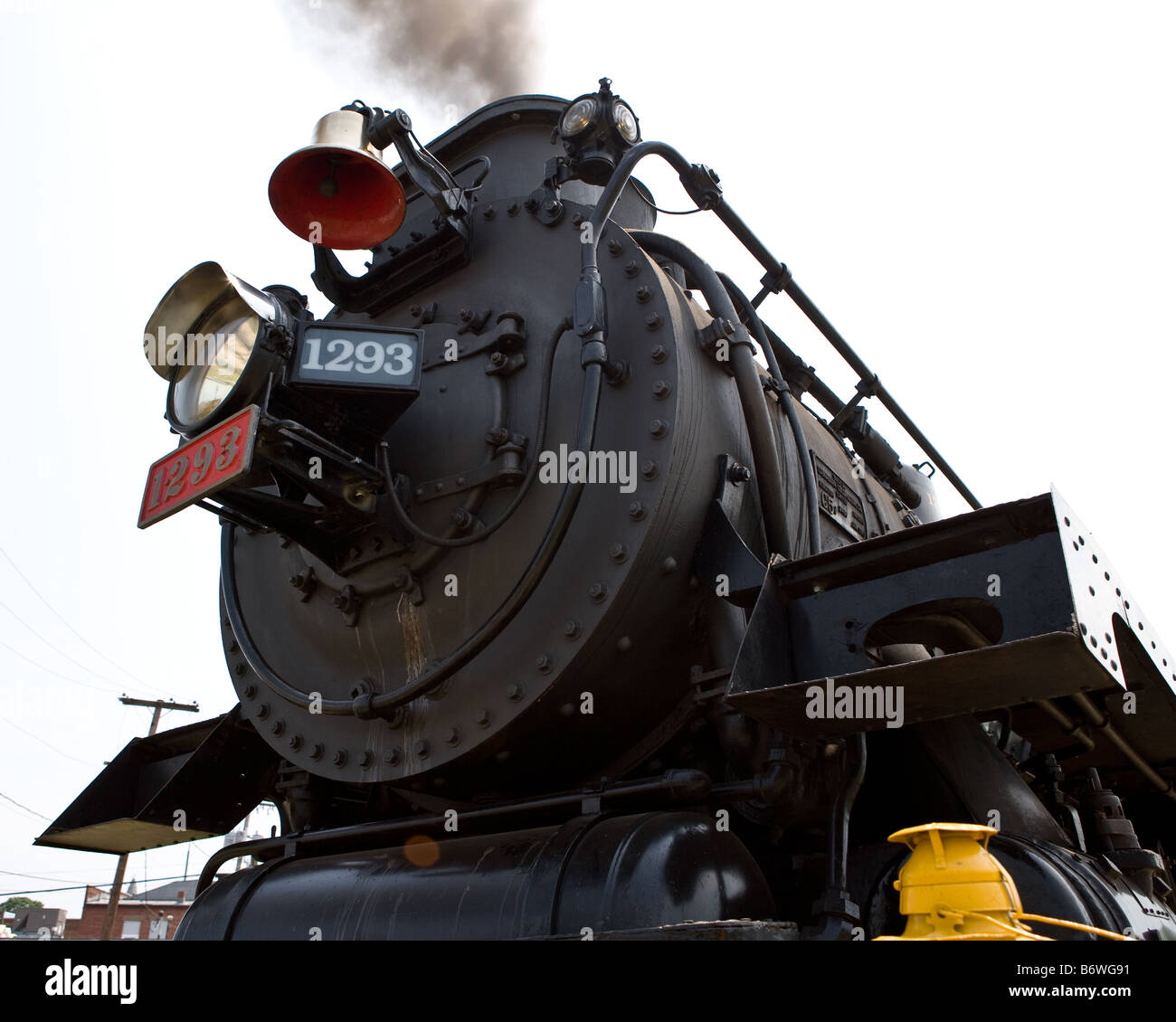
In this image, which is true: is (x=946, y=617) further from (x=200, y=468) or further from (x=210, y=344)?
(x=210, y=344)

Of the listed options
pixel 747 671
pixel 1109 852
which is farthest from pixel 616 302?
pixel 1109 852

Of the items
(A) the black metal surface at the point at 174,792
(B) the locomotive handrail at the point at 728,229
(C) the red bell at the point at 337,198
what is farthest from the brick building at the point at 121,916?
(C) the red bell at the point at 337,198

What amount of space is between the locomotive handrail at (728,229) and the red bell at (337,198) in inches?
26.4

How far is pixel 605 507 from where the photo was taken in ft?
9.04

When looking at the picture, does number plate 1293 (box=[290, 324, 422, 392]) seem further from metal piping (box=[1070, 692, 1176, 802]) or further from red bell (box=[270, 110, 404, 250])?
metal piping (box=[1070, 692, 1176, 802])

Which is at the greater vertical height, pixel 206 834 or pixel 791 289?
pixel 791 289

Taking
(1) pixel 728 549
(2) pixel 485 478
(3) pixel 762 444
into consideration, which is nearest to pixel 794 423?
(3) pixel 762 444

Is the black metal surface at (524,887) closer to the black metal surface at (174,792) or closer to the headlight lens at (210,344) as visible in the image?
the black metal surface at (174,792)

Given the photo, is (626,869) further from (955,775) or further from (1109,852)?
(1109,852)

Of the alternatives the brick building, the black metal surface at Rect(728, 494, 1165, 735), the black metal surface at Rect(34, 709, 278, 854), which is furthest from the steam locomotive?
the brick building

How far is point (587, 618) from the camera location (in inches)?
104

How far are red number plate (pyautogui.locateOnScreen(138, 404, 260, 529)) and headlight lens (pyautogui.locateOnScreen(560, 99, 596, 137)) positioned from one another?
1516 millimetres
